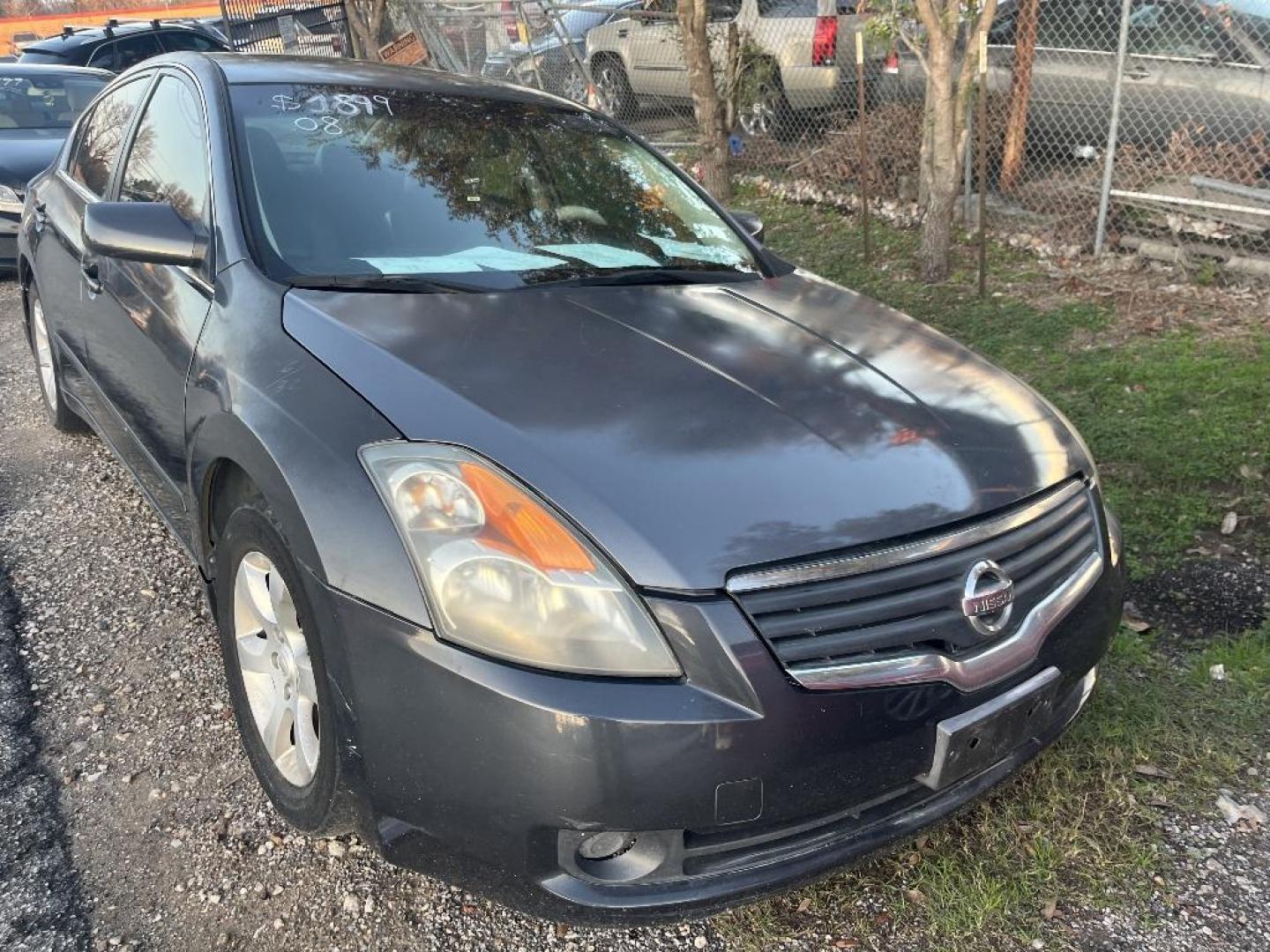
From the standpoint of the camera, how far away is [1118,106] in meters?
6.22

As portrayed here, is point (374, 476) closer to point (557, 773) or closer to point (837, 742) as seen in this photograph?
point (557, 773)

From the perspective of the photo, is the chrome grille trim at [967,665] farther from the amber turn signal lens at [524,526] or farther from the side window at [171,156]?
the side window at [171,156]

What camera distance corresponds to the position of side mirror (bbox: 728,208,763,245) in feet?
12.0

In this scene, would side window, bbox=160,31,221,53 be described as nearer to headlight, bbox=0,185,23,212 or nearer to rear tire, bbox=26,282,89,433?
headlight, bbox=0,185,23,212

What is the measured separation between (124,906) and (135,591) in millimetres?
1493

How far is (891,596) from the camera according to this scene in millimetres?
1989

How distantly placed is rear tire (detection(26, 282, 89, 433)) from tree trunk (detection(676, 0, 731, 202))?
4.26m

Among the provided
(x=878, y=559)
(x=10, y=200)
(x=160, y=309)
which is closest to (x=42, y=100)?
(x=10, y=200)

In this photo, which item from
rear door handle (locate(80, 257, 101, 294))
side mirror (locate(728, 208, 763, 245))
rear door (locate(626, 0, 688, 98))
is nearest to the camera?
rear door handle (locate(80, 257, 101, 294))

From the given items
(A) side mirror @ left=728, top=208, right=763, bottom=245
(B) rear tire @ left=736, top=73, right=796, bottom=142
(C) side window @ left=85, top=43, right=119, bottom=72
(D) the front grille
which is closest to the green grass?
(D) the front grille

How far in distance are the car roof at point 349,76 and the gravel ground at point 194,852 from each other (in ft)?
5.61

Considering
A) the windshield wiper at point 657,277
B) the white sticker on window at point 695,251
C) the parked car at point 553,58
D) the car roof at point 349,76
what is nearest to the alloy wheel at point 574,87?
the parked car at point 553,58

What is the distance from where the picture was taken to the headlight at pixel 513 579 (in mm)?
1840

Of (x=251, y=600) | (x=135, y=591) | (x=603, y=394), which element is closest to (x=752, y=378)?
(x=603, y=394)
